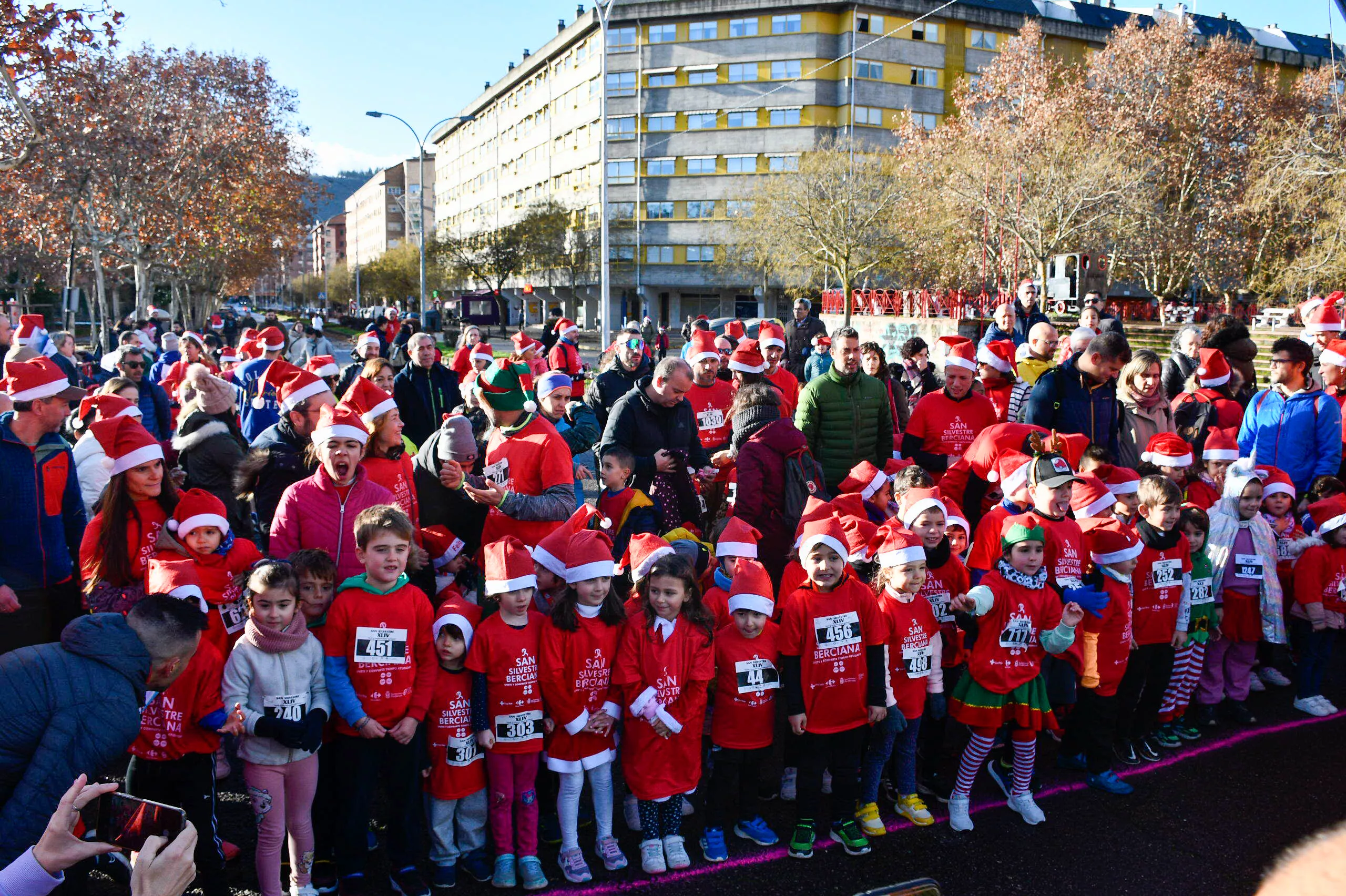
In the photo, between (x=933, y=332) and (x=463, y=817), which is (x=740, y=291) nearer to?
(x=933, y=332)

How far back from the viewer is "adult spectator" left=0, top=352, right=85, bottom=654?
4.44 m

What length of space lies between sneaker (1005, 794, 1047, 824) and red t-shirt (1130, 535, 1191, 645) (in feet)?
3.99

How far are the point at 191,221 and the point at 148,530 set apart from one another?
25343mm

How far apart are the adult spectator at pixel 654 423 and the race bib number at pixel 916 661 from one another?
1897 mm

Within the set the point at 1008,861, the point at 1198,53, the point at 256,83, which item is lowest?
the point at 1008,861

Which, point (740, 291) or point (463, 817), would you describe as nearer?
point (463, 817)

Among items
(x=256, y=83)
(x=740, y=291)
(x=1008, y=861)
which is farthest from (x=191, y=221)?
(x=740, y=291)

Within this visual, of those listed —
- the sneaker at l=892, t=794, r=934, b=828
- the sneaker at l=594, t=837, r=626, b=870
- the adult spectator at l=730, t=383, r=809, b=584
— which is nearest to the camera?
the sneaker at l=594, t=837, r=626, b=870

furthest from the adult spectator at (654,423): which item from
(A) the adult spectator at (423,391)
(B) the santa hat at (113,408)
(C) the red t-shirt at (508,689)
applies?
(A) the adult spectator at (423,391)

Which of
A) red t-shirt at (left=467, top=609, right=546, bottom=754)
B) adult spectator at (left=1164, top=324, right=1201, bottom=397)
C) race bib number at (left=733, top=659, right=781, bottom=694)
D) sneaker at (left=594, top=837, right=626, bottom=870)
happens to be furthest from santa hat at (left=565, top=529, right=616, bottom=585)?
adult spectator at (left=1164, top=324, right=1201, bottom=397)

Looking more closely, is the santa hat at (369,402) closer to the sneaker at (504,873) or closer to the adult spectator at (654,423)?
the adult spectator at (654,423)

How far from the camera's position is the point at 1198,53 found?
3584cm

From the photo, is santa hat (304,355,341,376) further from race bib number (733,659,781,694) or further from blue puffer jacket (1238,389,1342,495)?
blue puffer jacket (1238,389,1342,495)

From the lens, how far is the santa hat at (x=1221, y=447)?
6371 millimetres
